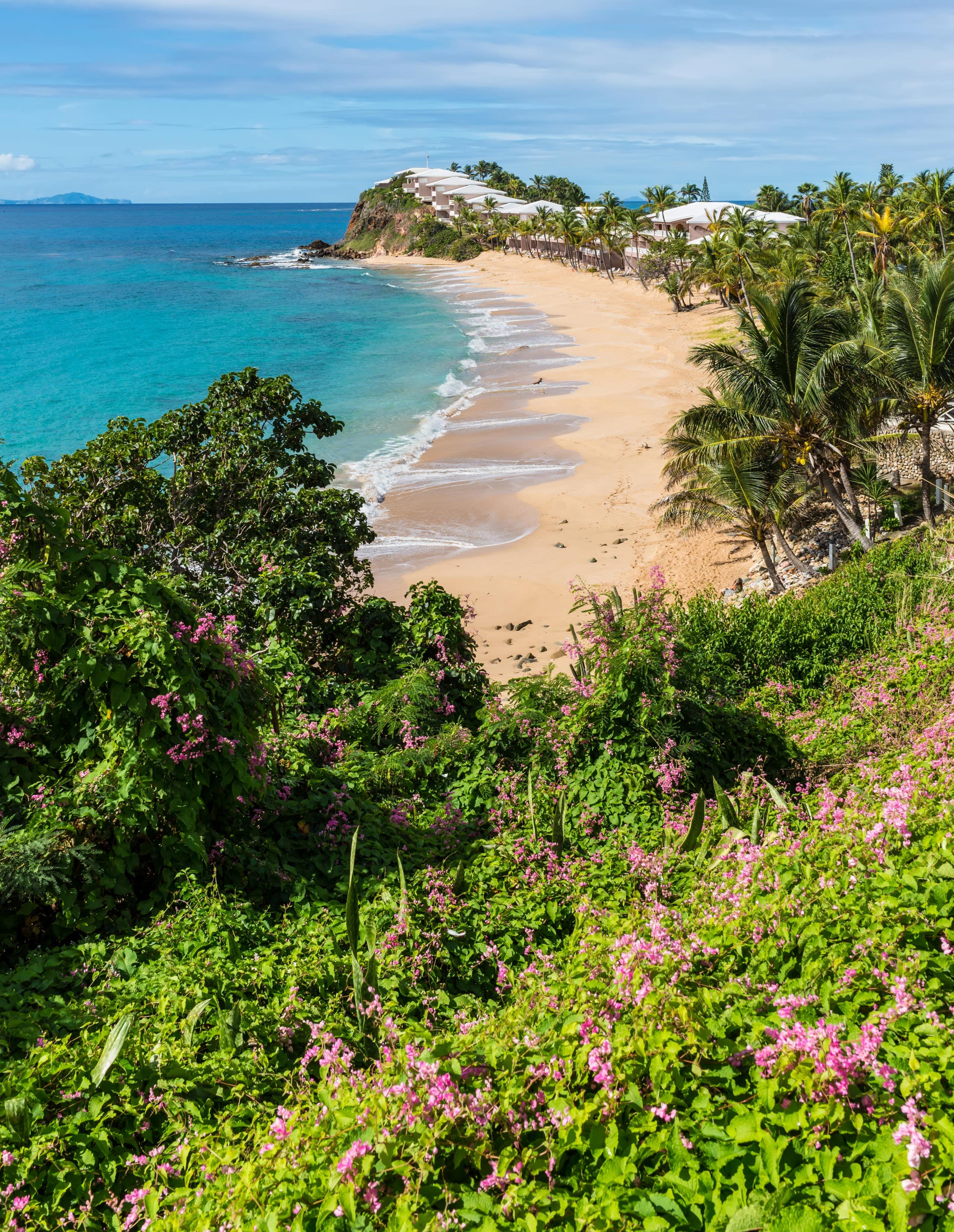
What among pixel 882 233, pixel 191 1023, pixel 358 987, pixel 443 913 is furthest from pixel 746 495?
pixel 882 233

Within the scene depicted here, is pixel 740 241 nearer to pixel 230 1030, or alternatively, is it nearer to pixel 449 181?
pixel 230 1030

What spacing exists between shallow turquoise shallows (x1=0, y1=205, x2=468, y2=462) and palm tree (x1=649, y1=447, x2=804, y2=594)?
1500 centimetres

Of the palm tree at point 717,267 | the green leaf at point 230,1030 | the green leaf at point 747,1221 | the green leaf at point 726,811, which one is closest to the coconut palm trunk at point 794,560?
the green leaf at point 726,811

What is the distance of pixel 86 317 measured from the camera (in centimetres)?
6662

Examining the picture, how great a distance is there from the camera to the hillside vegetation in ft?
10.6

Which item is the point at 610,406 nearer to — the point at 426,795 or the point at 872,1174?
the point at 426,795

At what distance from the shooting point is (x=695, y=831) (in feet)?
21.2

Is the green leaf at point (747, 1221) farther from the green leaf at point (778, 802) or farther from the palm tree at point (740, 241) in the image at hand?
the palm tree at point (740, 241)

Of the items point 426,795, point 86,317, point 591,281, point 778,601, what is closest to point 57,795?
point 426,795

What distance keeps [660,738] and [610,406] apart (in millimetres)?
29606

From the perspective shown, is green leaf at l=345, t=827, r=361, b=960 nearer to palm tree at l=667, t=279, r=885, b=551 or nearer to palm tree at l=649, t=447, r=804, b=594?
palm tree at l=667, t=279, r=885, b=551

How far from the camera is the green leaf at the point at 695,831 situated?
6.41 metres

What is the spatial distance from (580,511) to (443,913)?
19484 millimetres

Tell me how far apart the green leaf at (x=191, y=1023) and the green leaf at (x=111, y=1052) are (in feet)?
1.01
